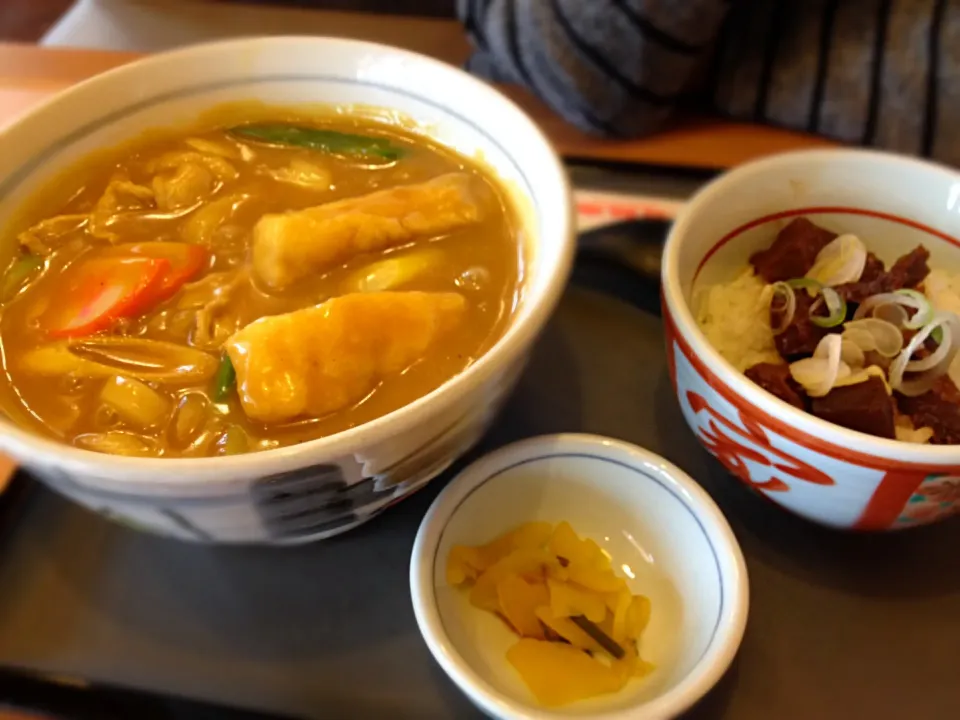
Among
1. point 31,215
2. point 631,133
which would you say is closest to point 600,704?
point 31,215

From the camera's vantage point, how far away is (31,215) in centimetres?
106

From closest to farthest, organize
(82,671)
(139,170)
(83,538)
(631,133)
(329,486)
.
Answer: (329,486), (82,671), (83,538), (139,170), (631,133)

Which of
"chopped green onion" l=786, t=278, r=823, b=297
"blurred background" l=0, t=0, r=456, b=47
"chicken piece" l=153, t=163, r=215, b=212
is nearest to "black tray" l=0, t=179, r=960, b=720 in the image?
"chopped green onion" l=786, t=278, r=823, b=297

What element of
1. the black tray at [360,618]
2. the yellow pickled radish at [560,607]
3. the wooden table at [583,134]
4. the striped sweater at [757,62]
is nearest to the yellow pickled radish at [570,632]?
the yellow pickled radish at [560,607]

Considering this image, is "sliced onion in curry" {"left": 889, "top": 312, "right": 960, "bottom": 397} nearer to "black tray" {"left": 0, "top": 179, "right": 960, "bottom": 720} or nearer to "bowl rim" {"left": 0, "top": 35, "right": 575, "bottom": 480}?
"black tray" {"left": 0, "top": 179, "right": 960, "bottom": 720}

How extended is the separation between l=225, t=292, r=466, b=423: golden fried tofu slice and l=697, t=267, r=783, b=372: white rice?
38 cm

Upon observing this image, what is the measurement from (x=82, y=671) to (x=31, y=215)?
0.56 metres

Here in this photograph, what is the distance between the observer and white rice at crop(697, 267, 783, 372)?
1082mm

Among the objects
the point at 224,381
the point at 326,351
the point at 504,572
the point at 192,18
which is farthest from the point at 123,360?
the point at 192,18

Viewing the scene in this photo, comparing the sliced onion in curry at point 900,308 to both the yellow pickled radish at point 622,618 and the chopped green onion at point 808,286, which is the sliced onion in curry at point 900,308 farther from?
the yellow pickled radish at point 622,618

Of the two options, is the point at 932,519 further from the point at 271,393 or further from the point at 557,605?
the point at 271,393

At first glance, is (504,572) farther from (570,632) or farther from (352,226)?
(352,226)

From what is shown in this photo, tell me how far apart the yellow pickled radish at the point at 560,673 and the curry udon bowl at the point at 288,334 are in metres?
0.21

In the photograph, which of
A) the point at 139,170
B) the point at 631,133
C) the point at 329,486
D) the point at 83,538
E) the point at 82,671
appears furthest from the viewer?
the point at 631,133
